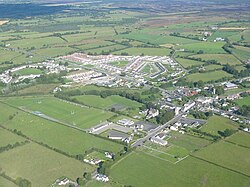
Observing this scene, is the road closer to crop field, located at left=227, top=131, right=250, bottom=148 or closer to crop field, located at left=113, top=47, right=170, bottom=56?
crop field, located at left=227, top=131, right=250, bottom=148

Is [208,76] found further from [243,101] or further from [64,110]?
[64,110]

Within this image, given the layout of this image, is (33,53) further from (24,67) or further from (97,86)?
(97,86)

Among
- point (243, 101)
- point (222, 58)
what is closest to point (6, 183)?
point (243, 101)

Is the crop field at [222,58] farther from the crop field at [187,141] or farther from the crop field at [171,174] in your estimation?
the crop field at [171,174]

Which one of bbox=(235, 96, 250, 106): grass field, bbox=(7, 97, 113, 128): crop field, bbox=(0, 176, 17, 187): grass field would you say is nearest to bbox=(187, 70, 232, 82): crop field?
bbox=(235, 96, 250, 106): grass field

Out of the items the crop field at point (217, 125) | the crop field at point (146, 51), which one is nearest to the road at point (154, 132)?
the crop field at point (217, 125)

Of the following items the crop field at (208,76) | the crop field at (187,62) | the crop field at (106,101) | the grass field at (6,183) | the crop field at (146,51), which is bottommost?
the crop field at (146,51)
